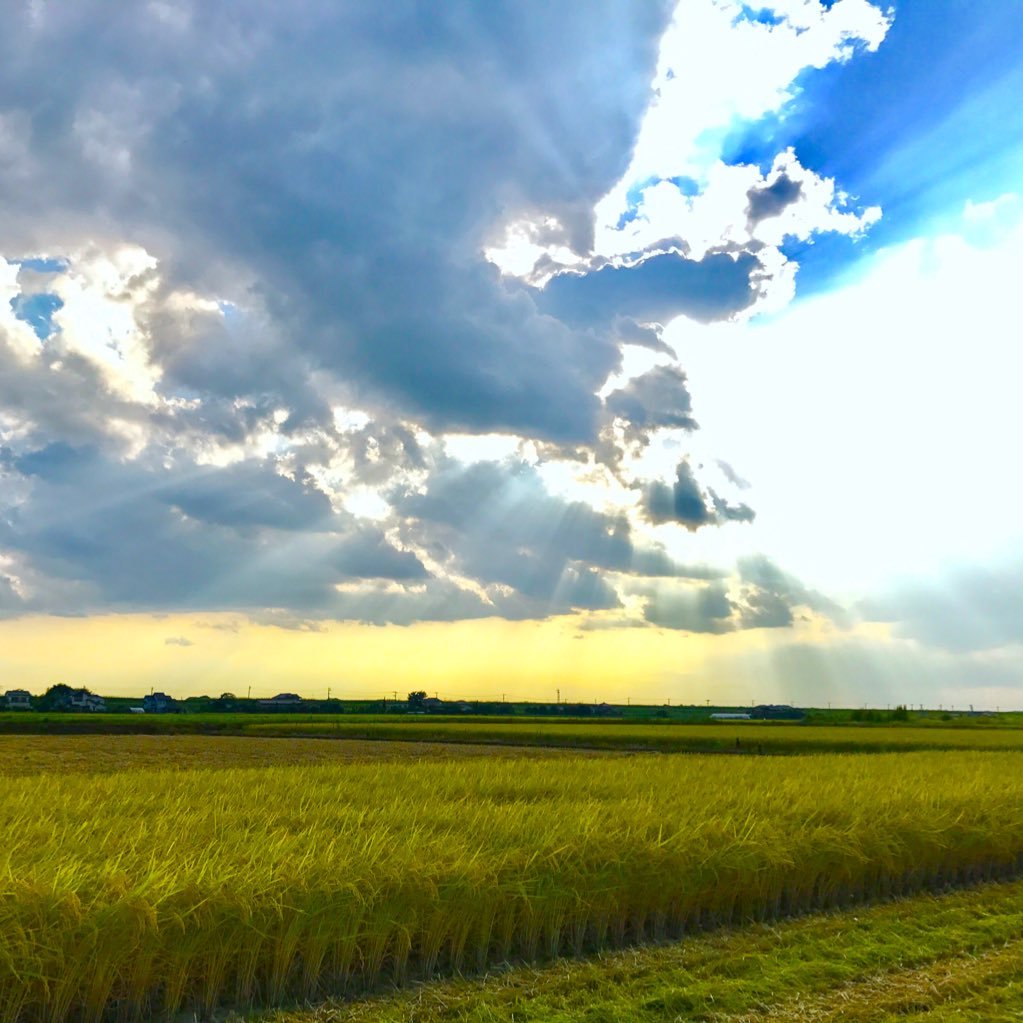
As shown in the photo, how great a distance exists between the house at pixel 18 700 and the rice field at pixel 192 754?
277ft

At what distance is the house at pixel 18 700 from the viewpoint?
395 ft

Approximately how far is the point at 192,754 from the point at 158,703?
99780 mm

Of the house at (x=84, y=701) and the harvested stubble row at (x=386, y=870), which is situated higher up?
the harvested stubble row at (x=386, y=870)

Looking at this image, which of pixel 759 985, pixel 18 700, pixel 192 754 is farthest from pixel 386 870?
pixel 18 700

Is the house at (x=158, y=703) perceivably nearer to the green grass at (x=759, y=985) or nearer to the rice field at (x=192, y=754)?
the rice field at (x=192, y=754)

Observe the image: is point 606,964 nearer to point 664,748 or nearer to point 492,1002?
point 492,1002

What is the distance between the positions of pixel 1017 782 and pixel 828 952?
10.8 meters

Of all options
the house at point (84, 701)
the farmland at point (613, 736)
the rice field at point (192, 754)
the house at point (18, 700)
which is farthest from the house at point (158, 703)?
the rice field at point (192, 754)

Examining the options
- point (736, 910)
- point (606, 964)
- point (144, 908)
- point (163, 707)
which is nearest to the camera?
point (144, 908)

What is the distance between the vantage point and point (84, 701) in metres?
119

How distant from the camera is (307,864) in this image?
22.6 ft

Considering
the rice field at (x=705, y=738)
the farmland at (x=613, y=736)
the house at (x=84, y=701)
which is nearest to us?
the rice field at (x=705, y=738)

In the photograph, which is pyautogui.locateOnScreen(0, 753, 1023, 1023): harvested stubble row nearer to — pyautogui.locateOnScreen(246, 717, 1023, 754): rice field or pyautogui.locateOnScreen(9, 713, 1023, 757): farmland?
pyautogui.locateOnScreen(9, 713, 1023, 757): farmland

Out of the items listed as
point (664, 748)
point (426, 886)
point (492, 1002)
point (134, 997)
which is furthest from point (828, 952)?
point (664, 748)
